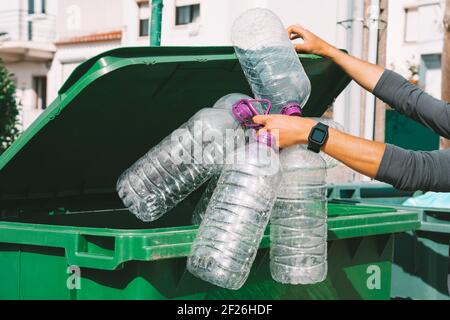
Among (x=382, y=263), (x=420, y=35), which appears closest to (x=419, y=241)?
(x=382, y=263)

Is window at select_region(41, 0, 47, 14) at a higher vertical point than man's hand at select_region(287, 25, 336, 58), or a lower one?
higher

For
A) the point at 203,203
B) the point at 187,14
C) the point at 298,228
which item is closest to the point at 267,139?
the point at 298,228

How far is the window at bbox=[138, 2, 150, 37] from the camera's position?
19.1m

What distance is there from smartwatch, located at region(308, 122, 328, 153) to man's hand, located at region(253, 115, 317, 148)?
0.02 m

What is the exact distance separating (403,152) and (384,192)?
9.92 feet

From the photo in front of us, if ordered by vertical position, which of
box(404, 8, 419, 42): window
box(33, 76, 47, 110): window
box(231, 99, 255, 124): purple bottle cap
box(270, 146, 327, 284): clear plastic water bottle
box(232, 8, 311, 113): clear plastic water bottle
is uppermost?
box(404, 8, 419, 42): window

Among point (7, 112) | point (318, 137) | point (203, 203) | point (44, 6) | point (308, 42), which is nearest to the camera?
point (318, 137)

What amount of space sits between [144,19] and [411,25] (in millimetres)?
7304

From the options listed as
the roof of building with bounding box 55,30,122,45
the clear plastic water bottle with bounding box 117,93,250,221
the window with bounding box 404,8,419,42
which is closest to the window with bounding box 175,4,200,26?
the roof of building with bounding box 55,30,122,45

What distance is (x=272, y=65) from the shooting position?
307cm

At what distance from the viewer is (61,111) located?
2844 mm

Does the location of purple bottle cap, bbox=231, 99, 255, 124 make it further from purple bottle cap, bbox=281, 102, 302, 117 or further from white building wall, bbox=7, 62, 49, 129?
white building wall, bbox=7, 62, 49, 129

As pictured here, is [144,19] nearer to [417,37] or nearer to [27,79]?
[27,79]
